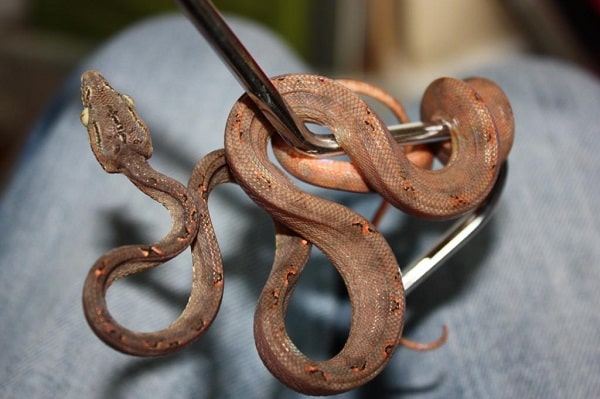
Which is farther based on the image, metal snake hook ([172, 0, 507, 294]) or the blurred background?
the blurred background

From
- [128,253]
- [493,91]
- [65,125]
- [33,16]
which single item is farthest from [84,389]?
[33,16]

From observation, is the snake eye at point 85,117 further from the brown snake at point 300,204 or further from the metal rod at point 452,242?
the metal rod at point 452,242

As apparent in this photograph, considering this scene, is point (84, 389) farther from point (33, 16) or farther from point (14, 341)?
point (33, 16)

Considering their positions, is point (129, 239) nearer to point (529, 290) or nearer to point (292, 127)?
point (292, 127)

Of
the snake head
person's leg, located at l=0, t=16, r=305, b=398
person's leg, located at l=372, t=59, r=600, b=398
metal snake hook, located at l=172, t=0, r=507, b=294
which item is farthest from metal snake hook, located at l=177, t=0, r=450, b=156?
person's leg, located at l=372, t=59, r=600, b=398

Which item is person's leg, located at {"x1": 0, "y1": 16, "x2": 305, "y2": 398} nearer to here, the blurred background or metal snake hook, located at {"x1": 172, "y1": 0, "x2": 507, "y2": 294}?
metal snake hook, located at {"x1": 172, "y1": 0, "x2": 507, "y2": 294}

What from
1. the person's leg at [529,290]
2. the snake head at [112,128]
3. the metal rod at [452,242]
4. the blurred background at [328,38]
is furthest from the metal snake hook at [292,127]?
the blurred background at [328,38]
